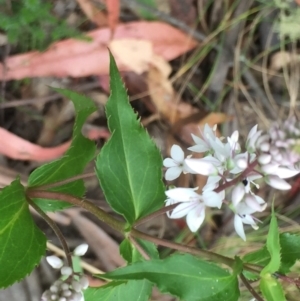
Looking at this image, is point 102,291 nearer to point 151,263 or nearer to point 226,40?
point 151,263

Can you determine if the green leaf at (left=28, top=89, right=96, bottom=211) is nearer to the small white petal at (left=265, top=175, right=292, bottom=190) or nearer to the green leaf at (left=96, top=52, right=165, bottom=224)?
the green leaf at (left=96, top=52, right=165, bottom=224)

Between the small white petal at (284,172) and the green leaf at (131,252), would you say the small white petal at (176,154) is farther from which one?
the small white petal at (284,172)

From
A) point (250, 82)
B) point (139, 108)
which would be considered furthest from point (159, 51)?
point (250, 82)

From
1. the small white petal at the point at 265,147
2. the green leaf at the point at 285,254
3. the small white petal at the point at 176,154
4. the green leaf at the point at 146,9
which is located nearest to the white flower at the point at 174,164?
the small white petal at the point at 176,154

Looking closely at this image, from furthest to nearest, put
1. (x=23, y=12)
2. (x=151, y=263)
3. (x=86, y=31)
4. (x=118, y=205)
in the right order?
(x=86, y=31), (x=23, y=12), (x=118, y=205), (x=151, y=263)

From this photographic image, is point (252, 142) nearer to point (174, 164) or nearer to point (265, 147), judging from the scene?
point (265, 147)
